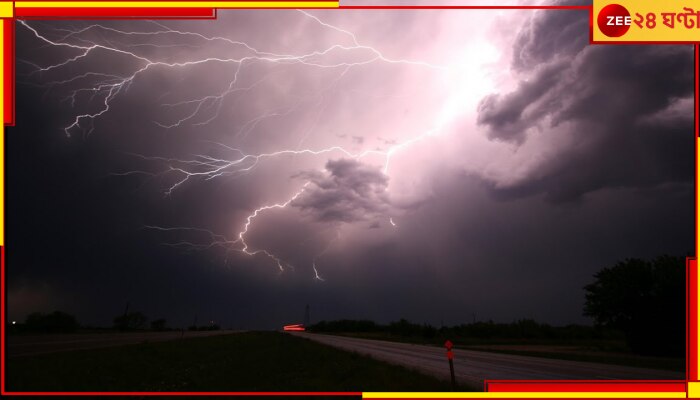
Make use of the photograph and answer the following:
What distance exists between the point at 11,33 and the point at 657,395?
11070mm

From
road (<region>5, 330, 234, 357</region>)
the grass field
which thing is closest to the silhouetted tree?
the grass field

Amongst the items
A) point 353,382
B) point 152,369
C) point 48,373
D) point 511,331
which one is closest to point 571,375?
point 353,382

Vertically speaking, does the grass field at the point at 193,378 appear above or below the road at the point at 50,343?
above

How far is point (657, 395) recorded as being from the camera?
6797 mm

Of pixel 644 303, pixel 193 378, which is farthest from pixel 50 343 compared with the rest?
pixel 644 303

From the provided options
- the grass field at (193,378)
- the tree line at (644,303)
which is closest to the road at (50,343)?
the grass field at (193,378)

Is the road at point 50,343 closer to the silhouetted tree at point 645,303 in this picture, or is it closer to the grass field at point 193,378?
the grass field at point 193,378

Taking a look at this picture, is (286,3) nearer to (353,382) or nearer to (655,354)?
(353,382)

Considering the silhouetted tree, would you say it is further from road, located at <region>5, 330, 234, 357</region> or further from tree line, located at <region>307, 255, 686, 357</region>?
road, located at <region>5, 330, 234, 357</region>

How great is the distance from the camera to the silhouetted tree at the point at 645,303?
31094 millimetres

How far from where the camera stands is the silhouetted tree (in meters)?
31.1

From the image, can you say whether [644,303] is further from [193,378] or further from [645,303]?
[193,378]

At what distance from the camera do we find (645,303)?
107ft

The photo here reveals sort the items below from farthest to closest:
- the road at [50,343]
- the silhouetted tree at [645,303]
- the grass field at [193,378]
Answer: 1. the silhouetted tree at [645,303]
2. the road at [50,343]
3. the grass field at [193,378]
